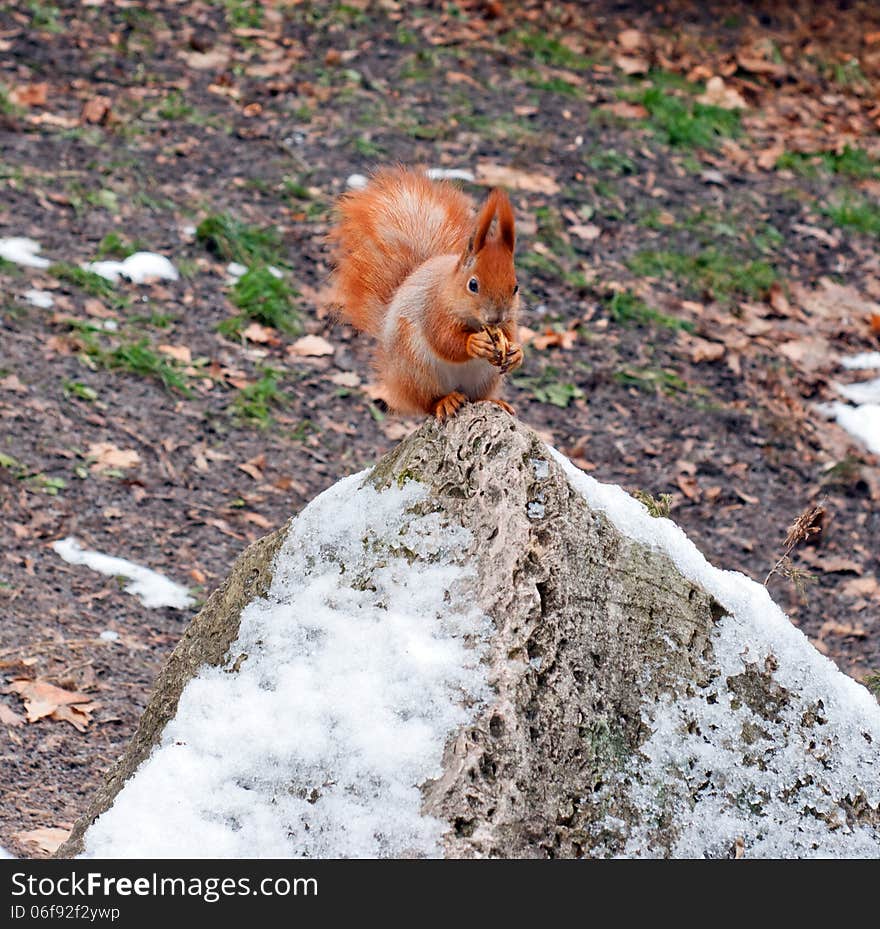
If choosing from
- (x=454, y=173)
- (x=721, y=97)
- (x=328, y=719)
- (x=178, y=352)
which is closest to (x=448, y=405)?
(x=328, y=719)

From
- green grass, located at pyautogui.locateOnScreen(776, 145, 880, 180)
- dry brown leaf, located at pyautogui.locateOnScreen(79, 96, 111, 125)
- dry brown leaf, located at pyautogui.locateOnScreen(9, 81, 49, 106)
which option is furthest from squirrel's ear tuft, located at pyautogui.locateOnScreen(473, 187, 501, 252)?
green grass, located at pyautogui.locateOnScreen(776, 145, 880, 180)

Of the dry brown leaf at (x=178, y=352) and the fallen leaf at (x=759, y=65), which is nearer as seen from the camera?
the dry brown leaf at (x=178, y=352)

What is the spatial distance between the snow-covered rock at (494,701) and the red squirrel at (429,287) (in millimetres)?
411

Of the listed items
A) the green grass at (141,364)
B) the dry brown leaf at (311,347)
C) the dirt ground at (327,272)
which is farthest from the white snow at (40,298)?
the dry brown leaf at (311,347)

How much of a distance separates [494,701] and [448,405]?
89 centimetres

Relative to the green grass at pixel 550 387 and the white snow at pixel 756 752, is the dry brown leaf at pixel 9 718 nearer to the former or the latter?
the white snow at pixel 756 752

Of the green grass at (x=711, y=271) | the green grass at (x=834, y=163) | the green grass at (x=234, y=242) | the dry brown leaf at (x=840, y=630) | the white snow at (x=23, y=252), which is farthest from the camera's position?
the green grass at (x=834, y=163)

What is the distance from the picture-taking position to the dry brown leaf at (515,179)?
20.0 feet

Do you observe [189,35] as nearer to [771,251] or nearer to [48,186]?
[48,186]

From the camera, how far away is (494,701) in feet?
5.48

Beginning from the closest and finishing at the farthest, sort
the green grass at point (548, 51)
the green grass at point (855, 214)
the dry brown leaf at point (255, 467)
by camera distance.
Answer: the dry brown leaf at point (255, 467)
the green grass at point (855, 214)
the green grass at point (548, 51)

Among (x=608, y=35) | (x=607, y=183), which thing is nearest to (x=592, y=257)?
(x=607, y=183)

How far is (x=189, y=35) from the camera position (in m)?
6.83

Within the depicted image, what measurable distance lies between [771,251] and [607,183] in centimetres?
86
